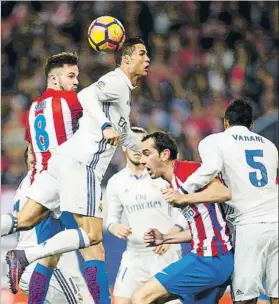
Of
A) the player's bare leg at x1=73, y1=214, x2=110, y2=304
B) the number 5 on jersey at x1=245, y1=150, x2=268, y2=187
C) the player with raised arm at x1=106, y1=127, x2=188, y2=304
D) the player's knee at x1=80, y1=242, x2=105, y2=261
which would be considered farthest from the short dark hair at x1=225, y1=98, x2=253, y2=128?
the player with raised arm at x1=106, y1=127, x2=188, y2=304

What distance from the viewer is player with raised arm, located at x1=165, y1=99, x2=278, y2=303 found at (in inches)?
227

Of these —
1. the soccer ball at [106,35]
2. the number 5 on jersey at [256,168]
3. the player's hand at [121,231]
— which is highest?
the soccer ball at [106,35]

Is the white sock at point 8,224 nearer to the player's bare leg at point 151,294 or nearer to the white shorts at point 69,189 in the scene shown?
the white shorts at point 69,189

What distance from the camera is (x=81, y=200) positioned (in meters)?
6.12

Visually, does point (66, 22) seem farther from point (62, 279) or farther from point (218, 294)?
point (218, 294)

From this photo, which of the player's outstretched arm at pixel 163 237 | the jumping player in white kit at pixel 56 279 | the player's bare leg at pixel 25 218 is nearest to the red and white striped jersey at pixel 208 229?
the player's outstretched arm at pixel 163 237

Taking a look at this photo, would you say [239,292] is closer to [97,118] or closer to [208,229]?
[208,229]

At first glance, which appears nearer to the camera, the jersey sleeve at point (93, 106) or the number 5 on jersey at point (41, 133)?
the jersey sleeve at point (93, 106)

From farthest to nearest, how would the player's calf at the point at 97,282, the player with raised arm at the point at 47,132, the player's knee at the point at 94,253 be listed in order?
the player with raised arm at the point at 47,132
the player's knee at the point at 94,253
the player's calf at the point at 97,282

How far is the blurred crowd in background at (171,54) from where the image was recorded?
11.8m

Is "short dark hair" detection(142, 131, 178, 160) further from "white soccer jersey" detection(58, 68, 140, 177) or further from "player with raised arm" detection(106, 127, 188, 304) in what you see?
"player with raised arm" detection(106, 127, 188, 304)

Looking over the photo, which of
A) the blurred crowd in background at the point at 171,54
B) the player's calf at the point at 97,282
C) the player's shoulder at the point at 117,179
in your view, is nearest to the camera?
the player's calf at the point at 97,282

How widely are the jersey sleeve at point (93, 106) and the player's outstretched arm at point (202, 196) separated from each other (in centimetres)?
69

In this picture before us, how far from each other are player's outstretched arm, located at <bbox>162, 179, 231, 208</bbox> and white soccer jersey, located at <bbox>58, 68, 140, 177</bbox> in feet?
2.42
